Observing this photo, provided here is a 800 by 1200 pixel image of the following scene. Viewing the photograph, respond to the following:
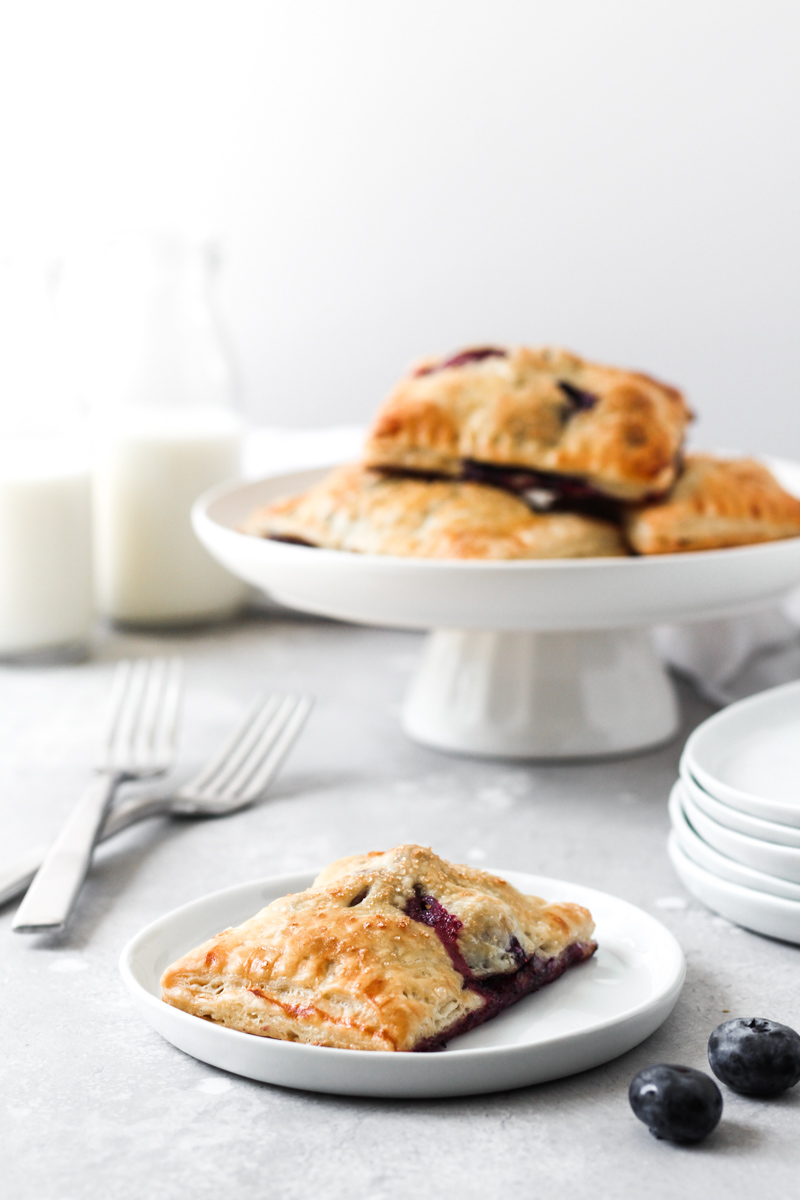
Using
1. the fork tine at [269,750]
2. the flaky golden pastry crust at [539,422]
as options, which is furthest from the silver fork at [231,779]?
the flaky golden pastry crust at [539,422]

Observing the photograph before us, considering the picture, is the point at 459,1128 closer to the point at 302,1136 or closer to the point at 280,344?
the point at 302,1136

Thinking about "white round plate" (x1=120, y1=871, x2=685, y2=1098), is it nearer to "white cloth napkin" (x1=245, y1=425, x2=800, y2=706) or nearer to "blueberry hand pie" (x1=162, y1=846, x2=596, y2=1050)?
"blueberry hand pie" (x1=162, y1=846, x2=596, y2=1050)

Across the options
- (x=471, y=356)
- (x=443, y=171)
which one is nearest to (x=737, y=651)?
(x=471, y=356)

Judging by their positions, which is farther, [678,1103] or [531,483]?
[531,483]

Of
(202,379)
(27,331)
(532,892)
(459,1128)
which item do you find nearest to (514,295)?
(202,379)

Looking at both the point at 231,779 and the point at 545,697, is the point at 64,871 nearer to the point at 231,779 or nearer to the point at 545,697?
the point at 231,779

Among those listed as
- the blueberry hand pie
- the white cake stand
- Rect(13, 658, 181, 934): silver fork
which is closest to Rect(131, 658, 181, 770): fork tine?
Rect(13, 658, 181, 934): silver fork

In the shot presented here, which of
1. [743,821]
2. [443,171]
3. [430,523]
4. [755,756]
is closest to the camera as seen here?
[743,821]
